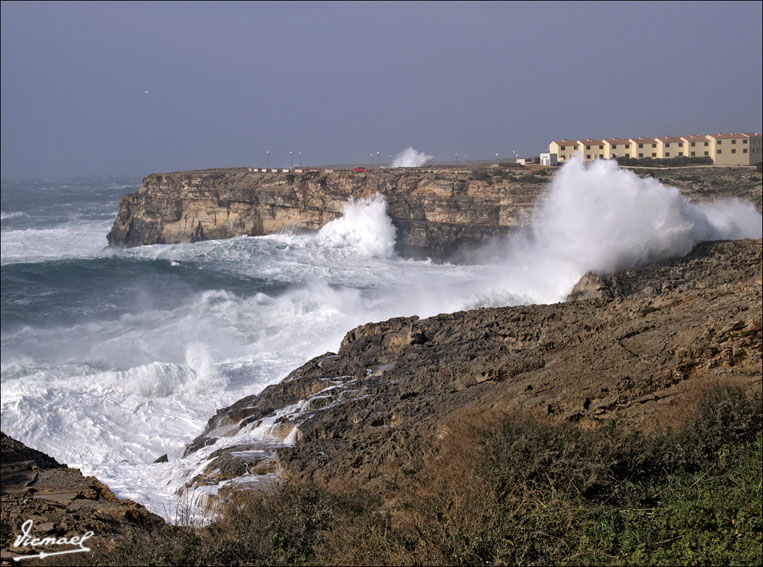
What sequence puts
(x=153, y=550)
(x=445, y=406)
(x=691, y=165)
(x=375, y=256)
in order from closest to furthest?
(x=153, y=550)
(x=445, y=406)
(x=691, y=165)
(x=375, y=256)

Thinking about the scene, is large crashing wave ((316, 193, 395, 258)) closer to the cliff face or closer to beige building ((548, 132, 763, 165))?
the cliff face

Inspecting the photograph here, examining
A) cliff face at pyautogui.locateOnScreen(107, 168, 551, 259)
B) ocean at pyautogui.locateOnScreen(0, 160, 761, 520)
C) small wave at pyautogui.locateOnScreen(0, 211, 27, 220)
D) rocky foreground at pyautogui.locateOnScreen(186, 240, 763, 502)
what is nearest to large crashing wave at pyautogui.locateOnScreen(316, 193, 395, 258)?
ocean at pyautogui.locateOnScreen(0, 160, 761, 520)

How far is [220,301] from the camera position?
25.5m

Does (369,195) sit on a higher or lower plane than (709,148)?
lower

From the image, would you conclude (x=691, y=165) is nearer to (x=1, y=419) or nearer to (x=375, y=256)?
(x=375, y=256)

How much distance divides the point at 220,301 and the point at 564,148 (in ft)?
43.5

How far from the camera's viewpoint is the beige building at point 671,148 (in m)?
27.8

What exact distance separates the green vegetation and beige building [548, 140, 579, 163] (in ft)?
64.5

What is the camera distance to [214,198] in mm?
39562

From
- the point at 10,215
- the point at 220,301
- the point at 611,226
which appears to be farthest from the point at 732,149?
the point at 10,215

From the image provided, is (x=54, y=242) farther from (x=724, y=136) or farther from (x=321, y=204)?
(x=724, y=136)

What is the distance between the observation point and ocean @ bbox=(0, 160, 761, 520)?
14.6 m

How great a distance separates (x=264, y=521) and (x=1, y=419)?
11.4m

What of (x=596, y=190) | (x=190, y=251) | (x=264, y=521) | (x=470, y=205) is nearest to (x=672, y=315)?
(x=264, y=521)
